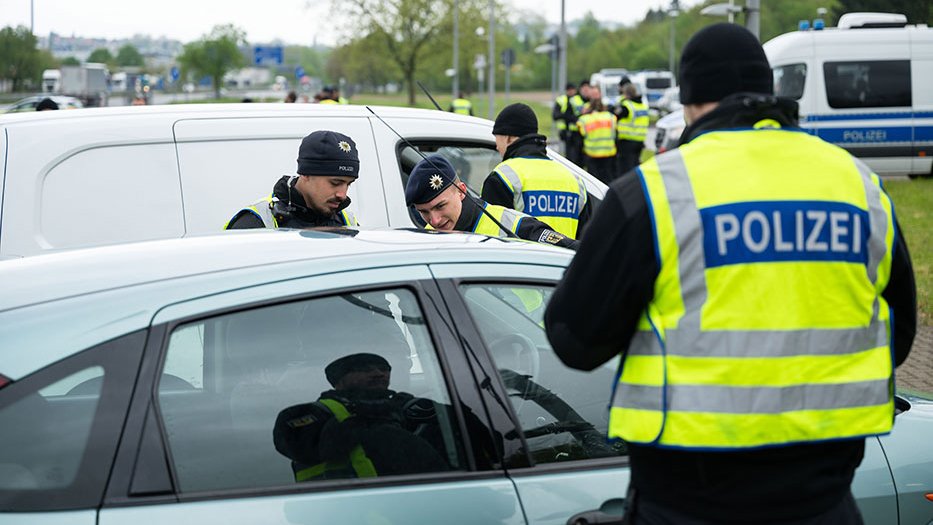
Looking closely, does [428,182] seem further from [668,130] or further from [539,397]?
[668,130]

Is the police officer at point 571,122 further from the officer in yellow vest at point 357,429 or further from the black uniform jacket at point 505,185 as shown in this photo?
the officer in yellow vest at point 357,429

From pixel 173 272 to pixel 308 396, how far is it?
42cm

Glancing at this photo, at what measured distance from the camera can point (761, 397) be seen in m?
2.31

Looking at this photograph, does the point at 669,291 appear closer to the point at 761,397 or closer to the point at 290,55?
the point at 761,397

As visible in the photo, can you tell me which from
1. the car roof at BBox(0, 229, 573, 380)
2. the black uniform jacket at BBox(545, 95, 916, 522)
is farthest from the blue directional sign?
the black uniform jacket at BBox(545, 95, 916, 522)

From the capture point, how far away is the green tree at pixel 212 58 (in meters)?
83.4

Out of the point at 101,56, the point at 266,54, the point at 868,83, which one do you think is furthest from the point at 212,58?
the point at 868,83

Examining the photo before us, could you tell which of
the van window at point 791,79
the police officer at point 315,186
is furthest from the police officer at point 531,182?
the van window at point 791,79

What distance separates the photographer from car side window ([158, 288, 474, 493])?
257 centimetres

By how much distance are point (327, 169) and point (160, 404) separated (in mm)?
2416

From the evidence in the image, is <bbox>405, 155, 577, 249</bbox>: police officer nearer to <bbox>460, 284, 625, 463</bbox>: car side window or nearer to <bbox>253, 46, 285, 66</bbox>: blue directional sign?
<bbox>460, 284, 625, 463</bbox>: car side window

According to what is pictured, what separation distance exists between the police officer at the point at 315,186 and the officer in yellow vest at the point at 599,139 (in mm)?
12599

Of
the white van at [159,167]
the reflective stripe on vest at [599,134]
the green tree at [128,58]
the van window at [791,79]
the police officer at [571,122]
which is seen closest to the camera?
the white van at [159,167]

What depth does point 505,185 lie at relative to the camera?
20.9 ft
